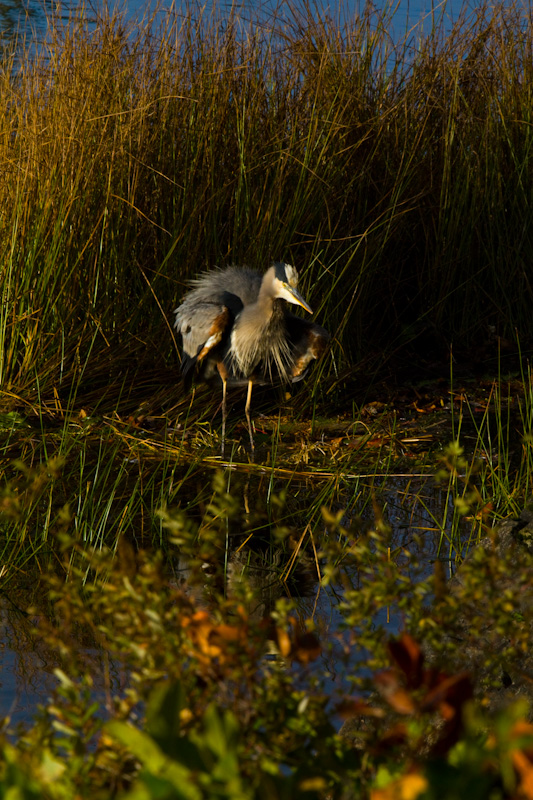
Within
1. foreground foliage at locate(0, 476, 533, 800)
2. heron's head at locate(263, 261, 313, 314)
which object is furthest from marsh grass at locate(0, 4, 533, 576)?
foreground foliage at locate(0, 476, 533, 800)

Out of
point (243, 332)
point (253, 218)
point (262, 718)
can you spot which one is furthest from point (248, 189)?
point (262, 718)

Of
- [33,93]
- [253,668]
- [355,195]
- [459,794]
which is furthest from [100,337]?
[459,794]

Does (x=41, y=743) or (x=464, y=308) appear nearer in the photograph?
(x=41, y=743)

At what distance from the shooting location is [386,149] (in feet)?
18.8

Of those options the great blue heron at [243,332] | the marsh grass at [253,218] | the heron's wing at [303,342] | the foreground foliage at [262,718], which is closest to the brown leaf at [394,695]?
the foreground foliage at [262,718]

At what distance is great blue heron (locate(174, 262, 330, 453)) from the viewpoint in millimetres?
Result: 4793

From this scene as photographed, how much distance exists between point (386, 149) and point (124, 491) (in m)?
2.86

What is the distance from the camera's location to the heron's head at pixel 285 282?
4.52 m

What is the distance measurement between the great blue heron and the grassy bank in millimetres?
328

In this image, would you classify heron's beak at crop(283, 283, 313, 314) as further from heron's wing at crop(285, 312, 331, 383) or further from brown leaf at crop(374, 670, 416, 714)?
brown leaf at crop(374, 670, 416, 714)

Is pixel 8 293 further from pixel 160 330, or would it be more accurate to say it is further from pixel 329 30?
pixel 329 30

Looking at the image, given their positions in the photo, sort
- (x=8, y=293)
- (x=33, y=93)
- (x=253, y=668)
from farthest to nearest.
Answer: (x=33, y=93)
(x=8, y=293)
(x=253, y=668)

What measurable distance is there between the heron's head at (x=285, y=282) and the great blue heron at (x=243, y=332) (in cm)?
1

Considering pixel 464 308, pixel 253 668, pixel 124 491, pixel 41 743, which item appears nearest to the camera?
pixel 41 743
